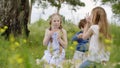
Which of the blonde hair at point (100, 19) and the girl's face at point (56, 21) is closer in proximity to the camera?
the blonde hair at point (100, 19)

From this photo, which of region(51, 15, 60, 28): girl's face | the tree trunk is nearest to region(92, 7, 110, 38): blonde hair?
region(51, 15, 60, 28): girl's face

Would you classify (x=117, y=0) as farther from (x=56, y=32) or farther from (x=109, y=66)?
(x=109, y=66)

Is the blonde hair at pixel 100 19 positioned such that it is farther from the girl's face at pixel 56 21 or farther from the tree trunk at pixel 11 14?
the tree trunk at pixel 11 14

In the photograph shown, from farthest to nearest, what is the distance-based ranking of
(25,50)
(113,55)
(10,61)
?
(113,55)
(25,50)
(10,61)

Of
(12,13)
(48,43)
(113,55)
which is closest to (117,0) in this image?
(12,13)

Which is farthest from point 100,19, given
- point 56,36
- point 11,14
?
point 11,14

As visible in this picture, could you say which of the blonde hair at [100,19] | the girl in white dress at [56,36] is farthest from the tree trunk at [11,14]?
the blonde hair at [100,19]

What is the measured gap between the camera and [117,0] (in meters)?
18.8

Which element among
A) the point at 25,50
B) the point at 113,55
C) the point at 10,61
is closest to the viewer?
the point at 10,61

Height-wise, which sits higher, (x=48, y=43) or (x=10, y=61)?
(x=10, y=61)

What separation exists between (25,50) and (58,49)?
494 cm

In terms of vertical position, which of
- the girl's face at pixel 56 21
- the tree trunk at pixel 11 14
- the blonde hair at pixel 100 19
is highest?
the blonde hair at pixel 100 19

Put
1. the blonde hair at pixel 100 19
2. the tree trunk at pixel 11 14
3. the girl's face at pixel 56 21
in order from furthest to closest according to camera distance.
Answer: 1. the tree trunk at pixel 11 14
2. the girl's face at pixel 56 21
3. the blonde hair at pixel 100 19

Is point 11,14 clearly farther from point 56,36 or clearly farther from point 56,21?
point 56,21
